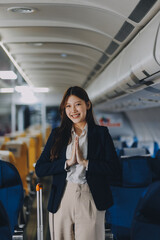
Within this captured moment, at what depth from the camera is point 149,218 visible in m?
1.91

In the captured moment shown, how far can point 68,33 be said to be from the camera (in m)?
4.74

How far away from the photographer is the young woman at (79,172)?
2113 millimetres

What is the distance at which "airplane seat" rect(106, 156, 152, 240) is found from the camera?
337 centimetres

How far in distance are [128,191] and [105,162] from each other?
1.36m

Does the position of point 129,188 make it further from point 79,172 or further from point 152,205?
point 152,205

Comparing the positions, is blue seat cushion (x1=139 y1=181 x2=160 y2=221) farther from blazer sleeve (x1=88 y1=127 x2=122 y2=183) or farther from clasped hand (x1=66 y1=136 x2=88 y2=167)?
clasped hand (x1=66 y1=136 x2=88 y2=167)

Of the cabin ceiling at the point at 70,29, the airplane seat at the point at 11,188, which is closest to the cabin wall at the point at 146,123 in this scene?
the cabin ceiling at the point at 70,29

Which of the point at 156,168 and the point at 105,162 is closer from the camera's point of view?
the point at 105,162

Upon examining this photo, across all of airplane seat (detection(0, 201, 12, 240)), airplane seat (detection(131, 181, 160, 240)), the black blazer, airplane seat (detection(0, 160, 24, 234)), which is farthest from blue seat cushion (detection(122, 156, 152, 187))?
airplane seat (detection(0, 201, 12, 240))

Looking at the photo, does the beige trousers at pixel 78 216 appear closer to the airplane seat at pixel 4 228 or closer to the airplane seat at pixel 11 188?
the airplane seat at pixel 4 228

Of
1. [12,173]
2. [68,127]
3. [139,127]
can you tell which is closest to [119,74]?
[12,173]

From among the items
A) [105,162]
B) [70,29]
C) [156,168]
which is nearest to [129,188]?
[156,168]

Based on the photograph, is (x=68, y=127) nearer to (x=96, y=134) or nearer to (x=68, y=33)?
(x=96, y=134)

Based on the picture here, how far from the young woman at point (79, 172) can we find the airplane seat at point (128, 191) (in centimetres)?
120
